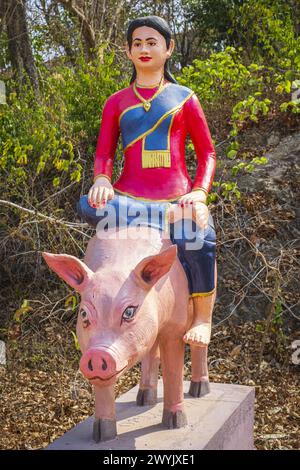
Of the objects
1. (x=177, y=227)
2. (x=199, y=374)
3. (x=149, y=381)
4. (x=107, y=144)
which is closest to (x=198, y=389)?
(x=199, y=374)

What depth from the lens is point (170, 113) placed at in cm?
297

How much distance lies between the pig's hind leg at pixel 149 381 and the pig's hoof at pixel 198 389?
21 centimetres

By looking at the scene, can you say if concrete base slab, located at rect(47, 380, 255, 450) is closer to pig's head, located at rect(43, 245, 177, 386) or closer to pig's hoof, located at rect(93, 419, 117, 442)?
pig's hoof, located at rect(93, 419, 117, 442)

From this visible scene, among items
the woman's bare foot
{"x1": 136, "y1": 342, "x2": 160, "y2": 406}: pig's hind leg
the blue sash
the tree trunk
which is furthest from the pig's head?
the tree trunk

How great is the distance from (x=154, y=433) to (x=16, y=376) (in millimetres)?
2609

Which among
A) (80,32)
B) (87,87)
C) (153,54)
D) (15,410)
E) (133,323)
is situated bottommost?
(15,410)

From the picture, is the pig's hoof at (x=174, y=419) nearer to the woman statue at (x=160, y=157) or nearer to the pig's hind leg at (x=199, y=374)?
the woman statue at (x=160, y=157)

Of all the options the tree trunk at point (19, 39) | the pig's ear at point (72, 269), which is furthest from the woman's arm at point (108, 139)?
the tree trunk at point (19, 39)

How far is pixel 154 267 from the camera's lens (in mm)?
2547

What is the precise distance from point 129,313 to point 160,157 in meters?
0.83

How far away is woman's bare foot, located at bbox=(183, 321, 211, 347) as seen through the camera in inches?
110

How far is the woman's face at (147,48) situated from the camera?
297 centimetres
